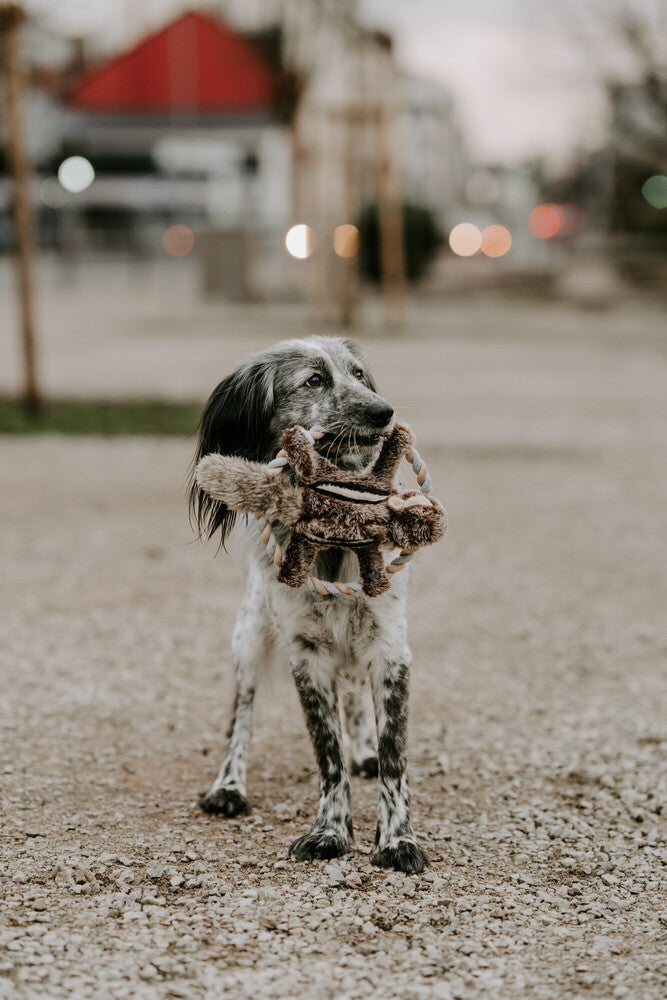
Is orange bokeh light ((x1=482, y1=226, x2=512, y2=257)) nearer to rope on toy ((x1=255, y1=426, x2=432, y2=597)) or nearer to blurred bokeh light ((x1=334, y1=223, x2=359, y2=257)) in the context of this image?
blurred bokeh light ((x1=334, y1=223, x2=359, y2=257))

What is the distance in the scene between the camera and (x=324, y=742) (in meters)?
3.58

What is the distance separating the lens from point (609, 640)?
19.0 ft

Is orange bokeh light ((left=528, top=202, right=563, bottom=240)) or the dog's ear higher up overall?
orange bokeh light ((left=528, top=202, right=563, bottom=240))

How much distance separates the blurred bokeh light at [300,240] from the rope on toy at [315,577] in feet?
72.4

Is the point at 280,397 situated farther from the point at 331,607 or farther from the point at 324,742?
the point at 324,742

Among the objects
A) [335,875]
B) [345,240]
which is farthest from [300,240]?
[335,875]

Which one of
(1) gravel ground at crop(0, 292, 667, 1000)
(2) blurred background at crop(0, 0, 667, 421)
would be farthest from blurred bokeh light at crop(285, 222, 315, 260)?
(1) gravel ground at crop(0, 292, 667, 1000)

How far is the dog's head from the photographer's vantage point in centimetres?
355

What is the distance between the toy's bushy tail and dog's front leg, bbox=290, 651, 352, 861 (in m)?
0.46

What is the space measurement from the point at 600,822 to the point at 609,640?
2039 millimetres

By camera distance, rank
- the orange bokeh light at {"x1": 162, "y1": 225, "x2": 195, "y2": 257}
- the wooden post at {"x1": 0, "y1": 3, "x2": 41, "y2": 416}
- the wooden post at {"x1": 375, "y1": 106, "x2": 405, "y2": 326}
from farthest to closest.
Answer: the orange bokeh light at {"x1": 162, "y1": 225, "x2": 195, "y2": 257} < the wooden post at {"x1": 375, "y1": 106, "x2": 405, "y2": 326} < the wooden post at {"x1": 0, "y1": 3, "x2": 41, "y2": 416}

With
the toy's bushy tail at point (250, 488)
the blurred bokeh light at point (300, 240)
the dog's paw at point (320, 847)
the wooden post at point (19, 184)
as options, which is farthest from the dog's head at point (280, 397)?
the blurred bokeh light at point (300, 240)

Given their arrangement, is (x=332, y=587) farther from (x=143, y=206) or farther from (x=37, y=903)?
(x=143, y=206)

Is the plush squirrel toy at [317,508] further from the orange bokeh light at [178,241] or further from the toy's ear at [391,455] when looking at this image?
the orange bokeh light at [178,241]
